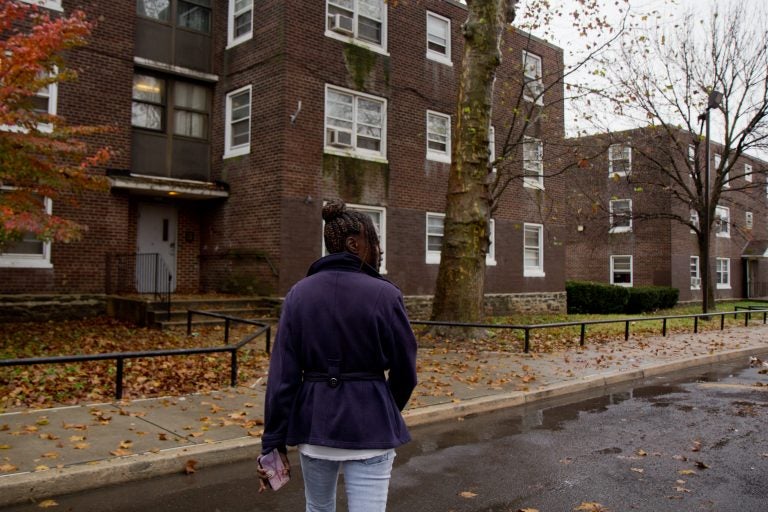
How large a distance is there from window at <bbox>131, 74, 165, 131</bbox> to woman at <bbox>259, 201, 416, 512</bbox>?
52.9 feet

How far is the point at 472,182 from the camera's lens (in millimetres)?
13648

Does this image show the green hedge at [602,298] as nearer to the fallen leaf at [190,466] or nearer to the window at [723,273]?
the window at [723,273]

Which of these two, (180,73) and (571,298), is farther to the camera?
(571,298)

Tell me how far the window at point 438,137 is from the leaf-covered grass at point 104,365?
910 centimetres

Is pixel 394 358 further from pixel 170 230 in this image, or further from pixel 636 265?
pixel 636 265

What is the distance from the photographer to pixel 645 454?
6082 mm

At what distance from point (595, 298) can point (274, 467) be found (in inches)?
1032

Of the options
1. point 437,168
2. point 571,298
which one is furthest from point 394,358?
point 571,298

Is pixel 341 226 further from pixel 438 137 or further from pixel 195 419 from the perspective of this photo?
pixel 438 137

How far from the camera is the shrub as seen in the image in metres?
27.1

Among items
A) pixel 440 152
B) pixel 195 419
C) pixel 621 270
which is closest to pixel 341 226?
pixel 195 419

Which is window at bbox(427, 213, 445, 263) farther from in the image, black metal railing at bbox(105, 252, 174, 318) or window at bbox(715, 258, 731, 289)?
window at bbox(715, 258, 731, 289)

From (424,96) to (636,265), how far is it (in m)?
19.0

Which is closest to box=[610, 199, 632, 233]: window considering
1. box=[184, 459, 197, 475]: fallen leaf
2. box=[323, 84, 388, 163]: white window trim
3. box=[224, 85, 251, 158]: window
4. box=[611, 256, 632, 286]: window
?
box=[611, 256, 632, 286]: window
